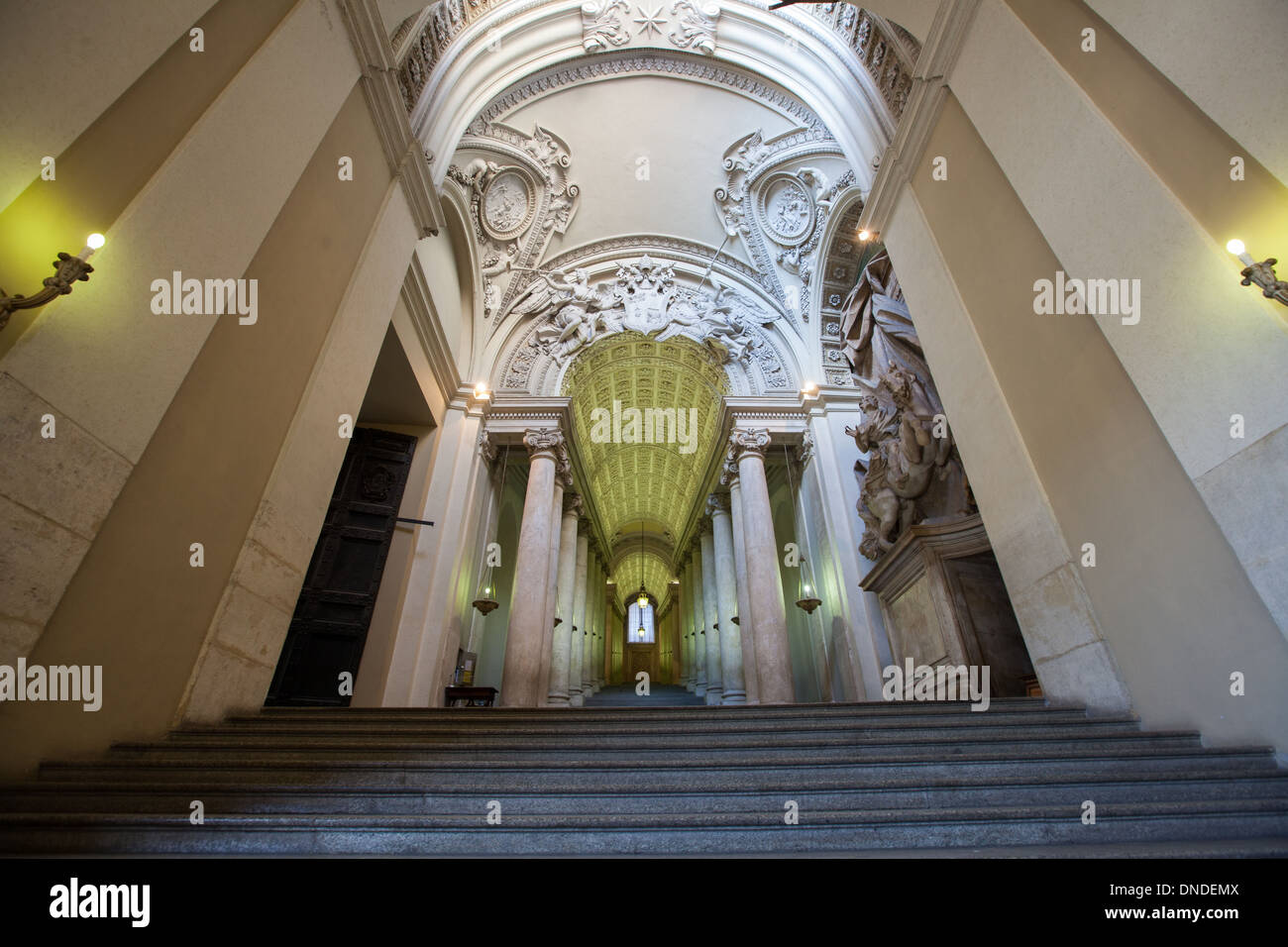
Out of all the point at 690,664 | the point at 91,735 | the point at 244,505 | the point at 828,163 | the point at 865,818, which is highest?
the point at 828,163

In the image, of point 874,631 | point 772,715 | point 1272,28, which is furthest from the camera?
point 874,631

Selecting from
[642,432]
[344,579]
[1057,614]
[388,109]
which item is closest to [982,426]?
[1057,614]

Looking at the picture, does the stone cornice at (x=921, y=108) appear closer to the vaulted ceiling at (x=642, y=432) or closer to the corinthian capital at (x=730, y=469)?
the corinthian capital at (x=730, y=469)

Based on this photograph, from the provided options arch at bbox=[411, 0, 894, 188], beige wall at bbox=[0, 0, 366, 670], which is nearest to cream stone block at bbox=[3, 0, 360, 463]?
beige wall at bbox=[0, 0, 366, 670]

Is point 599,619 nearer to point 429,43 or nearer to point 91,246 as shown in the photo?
point 429,43

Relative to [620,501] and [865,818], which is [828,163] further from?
[620,501]

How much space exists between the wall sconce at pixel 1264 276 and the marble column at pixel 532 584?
8.15 meters

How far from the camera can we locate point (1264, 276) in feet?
7.85

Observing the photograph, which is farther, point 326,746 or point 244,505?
point 244,505

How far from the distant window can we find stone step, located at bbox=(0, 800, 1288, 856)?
87.4 ft

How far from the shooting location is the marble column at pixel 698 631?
1555cm

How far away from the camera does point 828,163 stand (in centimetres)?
1002
